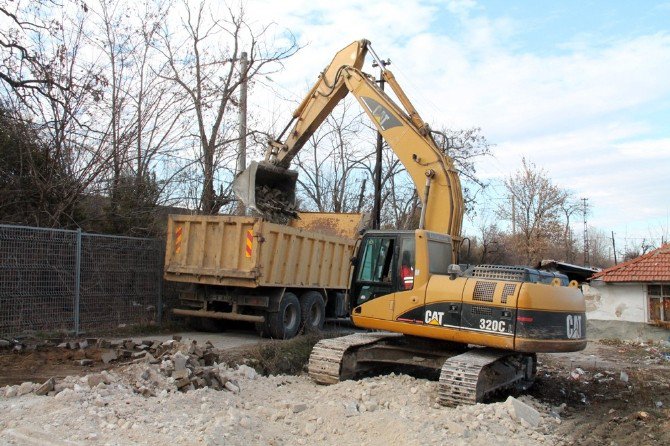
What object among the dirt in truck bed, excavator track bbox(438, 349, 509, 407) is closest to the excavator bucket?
the dirt in truck bed

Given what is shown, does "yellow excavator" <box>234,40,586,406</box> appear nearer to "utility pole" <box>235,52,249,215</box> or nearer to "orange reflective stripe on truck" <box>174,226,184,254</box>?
"orange reflective stripe on truck" <box>174,226,184,254</box>

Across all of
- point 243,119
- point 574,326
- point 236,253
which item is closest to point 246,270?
point 236,253

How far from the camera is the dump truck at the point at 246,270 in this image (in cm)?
1127

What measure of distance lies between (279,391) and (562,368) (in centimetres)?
634

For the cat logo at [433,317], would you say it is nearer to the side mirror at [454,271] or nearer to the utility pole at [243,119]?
the side mirror at [454,271]

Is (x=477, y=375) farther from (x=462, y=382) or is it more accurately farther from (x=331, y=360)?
(x=331, y=360)

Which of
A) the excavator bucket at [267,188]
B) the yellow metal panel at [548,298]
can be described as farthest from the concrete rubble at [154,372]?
the excavator bucket at [267,188]

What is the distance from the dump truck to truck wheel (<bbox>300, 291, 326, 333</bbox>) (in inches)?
0.8

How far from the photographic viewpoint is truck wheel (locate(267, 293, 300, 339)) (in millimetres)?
11664

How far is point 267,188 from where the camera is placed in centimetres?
1313

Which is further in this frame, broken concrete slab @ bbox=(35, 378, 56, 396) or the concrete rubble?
the concrete rubble

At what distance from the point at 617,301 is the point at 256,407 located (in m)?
15.3

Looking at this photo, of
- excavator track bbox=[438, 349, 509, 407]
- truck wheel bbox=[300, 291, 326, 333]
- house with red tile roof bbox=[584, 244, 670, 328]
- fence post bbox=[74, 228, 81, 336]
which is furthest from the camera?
house with red tile roof bbox=[584, 244, 670, 328]

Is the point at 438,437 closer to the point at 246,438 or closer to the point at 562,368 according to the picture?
the point at 246,438
